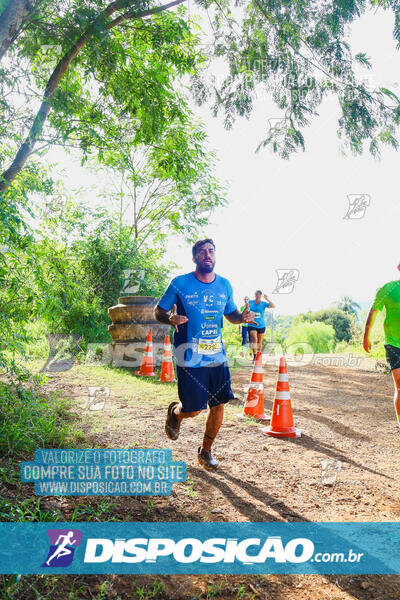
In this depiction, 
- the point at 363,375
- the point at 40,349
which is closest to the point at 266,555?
the point at 363,375

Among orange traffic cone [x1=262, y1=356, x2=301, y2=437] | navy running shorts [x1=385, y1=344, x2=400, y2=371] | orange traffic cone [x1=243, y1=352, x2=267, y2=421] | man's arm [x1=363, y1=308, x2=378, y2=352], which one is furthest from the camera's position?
orange traffic cone [x1=243, y1=352, x2=267, y2=421]

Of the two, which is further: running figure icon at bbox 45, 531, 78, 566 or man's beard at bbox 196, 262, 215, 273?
man's beard at bbox 196, 262, 215, 273

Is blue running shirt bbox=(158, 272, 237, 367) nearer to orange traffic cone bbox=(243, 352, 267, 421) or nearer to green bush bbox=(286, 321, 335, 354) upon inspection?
orange traffic cone bbox=(243, 352, 267, 421)

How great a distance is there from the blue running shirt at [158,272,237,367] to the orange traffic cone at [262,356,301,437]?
1793 mm

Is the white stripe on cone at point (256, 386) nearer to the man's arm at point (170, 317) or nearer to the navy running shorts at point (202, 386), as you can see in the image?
the navy running shorts at point (202, 386)

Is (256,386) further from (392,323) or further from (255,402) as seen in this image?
(392,323)

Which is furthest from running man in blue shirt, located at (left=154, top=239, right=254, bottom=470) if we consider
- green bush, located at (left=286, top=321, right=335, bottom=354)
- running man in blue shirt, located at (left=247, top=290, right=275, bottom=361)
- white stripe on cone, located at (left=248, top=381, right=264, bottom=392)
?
green bush, located at (left=286, top=321, right=335, bottom=354)

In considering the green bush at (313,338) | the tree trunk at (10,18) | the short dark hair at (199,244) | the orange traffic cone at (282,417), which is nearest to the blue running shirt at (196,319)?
the short dark hair at (199,244)

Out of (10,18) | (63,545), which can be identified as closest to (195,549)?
(63,545)

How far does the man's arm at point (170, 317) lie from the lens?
385 cm

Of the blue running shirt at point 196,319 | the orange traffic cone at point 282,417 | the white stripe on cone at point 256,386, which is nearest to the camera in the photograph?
the blue running shirt at point 196,319

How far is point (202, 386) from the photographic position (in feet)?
13.2

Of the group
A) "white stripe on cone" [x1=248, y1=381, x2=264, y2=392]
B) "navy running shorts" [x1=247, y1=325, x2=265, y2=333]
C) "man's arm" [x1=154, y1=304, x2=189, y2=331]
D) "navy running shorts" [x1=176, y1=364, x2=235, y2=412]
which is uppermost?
"man's arm" [x1=154, y1=304, x2=189, y2=331]

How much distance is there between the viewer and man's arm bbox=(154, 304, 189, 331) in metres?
3.85
